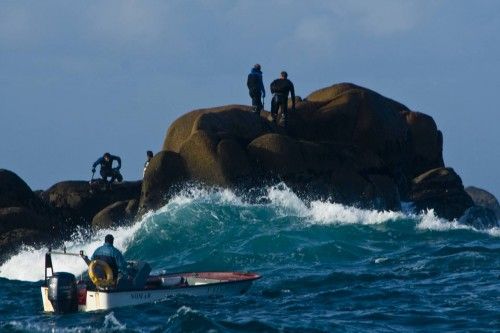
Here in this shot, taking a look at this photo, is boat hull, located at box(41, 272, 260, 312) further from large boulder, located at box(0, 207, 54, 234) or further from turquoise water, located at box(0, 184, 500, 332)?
large boulder, located at box(0, 207, 54, 234)

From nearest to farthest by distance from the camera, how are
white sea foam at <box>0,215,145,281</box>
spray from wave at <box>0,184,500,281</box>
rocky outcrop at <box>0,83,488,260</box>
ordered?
white sea foam at <box>0,215,145,281</box> < spray from wave at <box>0,184,500,281</box> < rocky outcrop at <box>0,83,488,260</box>

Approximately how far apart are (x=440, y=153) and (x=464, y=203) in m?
2.41

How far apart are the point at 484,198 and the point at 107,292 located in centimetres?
3638

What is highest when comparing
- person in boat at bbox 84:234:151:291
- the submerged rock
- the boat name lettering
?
the submerged rock

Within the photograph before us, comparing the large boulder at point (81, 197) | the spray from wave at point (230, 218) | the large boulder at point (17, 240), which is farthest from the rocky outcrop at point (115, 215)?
the large boulder at point (17, 240)

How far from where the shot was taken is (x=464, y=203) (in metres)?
39.9

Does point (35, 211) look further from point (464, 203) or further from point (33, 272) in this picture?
point (464, 203)

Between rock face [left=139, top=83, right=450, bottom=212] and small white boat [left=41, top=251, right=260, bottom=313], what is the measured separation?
10.5 metres

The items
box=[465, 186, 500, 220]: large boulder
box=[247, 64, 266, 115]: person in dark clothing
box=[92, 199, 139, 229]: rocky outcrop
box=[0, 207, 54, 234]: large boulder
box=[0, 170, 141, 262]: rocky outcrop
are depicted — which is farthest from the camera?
box=[465, 186, 500, 220]: large boulder

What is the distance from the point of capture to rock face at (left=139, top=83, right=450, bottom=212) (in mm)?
35938

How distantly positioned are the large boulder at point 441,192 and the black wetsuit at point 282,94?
4.76 m

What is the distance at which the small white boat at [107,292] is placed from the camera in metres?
23.6

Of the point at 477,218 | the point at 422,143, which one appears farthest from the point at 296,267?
the point at 422,143

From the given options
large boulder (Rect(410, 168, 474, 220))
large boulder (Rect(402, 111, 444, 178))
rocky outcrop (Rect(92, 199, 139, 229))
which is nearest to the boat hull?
rocky outcrop (Rect(92, 199, 139, 229))
